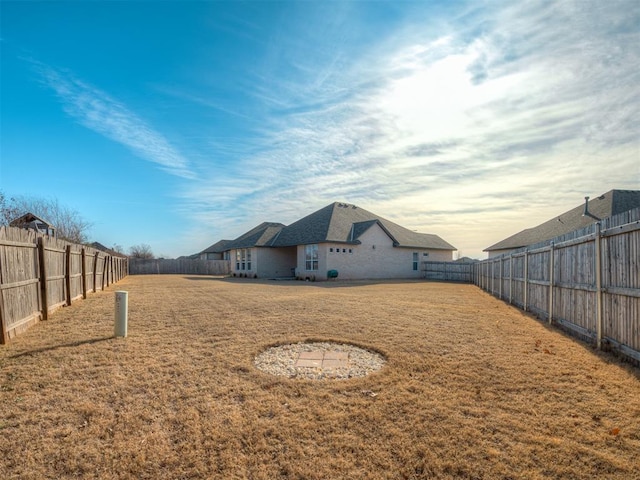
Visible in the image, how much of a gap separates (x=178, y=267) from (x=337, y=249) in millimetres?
23581

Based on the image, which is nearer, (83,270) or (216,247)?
(83,270)

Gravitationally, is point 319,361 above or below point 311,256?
below

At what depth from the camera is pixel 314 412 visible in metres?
3.51

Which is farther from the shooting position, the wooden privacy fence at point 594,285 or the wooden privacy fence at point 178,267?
the wooden privacy fence at point 178,267

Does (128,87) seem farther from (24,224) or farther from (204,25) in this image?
(24,224)

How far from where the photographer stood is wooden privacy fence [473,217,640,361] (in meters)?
4.84

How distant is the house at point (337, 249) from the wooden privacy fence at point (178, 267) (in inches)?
271

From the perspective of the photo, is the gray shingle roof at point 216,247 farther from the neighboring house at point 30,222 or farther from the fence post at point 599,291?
the fence post at point 599,291

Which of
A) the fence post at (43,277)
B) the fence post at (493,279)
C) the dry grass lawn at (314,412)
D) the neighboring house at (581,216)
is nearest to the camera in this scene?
the dry grass lawn at (314,412)

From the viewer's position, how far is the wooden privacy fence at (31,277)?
239 inches

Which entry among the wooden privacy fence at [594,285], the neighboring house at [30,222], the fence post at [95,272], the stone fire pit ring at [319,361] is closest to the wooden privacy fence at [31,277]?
the fence post at [95,272]

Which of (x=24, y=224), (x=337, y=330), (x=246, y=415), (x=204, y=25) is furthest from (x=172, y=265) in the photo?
(x=246, y=415)

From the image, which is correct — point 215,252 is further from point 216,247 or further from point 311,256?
point 311,256

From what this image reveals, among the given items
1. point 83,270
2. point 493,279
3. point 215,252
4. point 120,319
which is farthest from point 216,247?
point 120,319
